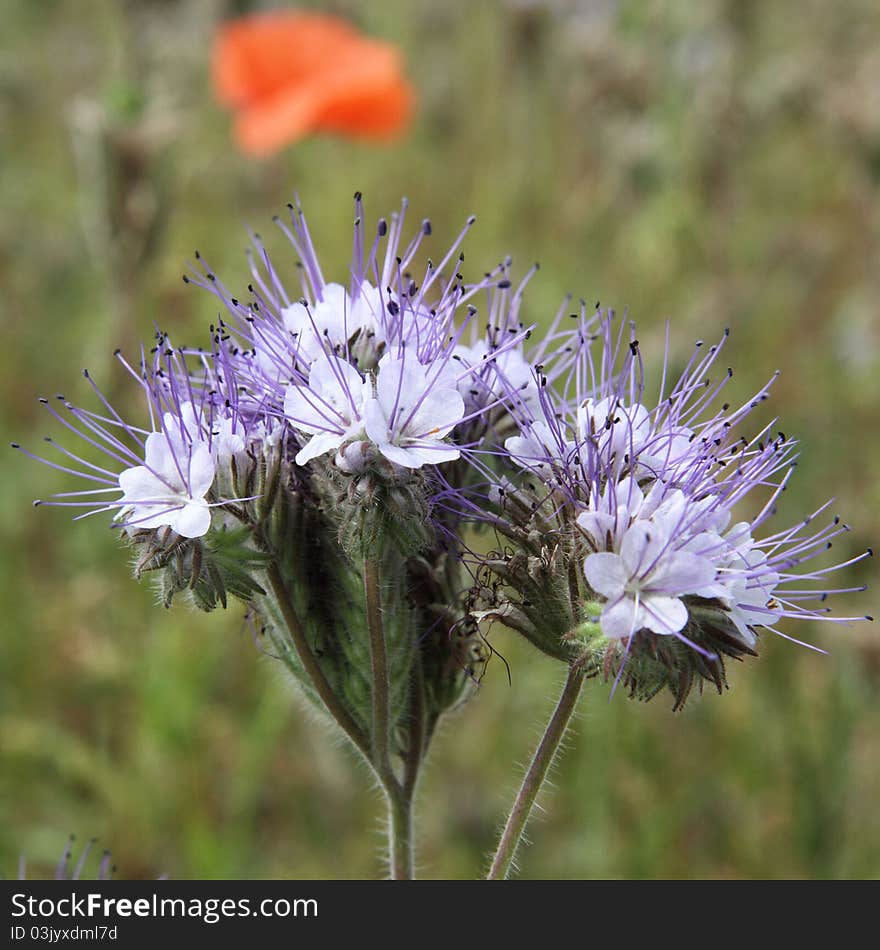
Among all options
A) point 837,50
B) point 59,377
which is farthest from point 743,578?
point 837,50

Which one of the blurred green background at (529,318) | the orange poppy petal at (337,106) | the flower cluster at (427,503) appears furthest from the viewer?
the orange poppy petal at (337,106)

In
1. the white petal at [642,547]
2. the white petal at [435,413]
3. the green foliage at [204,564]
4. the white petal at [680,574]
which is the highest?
the white petal at [435,413]

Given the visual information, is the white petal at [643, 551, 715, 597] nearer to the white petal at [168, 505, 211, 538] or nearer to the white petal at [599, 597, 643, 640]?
the white petal at [599, 597, 643, 640]

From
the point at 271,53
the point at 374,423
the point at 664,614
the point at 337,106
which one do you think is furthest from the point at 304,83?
the point at 664,614

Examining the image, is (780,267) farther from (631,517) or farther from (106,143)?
(631,517)

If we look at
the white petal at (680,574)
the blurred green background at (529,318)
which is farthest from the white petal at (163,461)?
the blurred green background at (529,318)

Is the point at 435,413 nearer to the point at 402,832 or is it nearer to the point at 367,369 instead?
the point at 367,369

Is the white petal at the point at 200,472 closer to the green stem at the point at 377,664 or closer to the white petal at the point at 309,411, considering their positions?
the white petal at the point at 309,411
